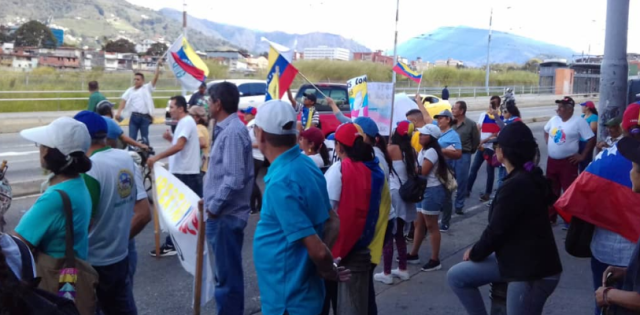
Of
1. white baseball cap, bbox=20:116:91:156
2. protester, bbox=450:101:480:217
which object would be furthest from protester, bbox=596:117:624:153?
white baseball cap, bbox=20:116:91:156

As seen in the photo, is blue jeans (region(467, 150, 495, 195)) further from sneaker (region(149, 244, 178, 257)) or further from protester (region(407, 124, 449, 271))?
sneaker (region(149, 244, 178, 257))

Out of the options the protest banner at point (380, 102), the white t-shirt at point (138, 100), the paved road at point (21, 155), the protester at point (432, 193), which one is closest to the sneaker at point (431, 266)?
the protester at point (432, 193)

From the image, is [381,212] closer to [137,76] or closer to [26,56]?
[137,76]

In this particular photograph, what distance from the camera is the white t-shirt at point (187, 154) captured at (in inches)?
289

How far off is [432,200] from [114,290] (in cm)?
377

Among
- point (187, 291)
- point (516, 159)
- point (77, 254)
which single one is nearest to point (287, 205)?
point (77, 254)

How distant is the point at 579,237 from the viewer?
412 cm

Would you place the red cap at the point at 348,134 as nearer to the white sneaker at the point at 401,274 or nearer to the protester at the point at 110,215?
the protester at the point at 110,215

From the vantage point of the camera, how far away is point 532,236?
391 centimetres

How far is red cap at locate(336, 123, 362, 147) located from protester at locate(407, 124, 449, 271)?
2443 millimetres

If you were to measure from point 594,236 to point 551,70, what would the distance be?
6067 cm

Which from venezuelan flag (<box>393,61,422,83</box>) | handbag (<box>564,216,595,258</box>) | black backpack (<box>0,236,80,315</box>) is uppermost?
venezuelan flag (<box>393,61,422,83</box>)

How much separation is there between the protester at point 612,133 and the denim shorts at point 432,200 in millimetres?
1713

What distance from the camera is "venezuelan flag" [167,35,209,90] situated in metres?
9.38
